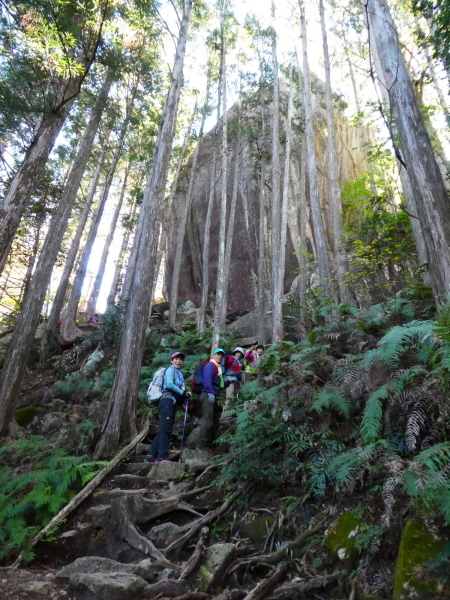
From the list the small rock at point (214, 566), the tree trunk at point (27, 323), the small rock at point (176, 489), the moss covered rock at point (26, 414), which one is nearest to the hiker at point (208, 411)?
the small rock at point (176, 489)

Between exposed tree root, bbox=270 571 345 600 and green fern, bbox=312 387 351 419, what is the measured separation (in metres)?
1.23

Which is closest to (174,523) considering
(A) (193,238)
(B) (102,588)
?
(B) (102,588)

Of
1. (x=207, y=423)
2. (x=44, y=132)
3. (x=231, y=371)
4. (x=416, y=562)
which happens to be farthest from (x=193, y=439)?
(x=44, y=132)

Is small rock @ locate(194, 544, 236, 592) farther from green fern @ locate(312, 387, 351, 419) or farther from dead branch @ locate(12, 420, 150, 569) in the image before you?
dead branch @ locate(12, 420, 150, 569)

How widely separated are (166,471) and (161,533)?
4.29 ft

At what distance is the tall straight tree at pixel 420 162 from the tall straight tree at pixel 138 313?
477 cm

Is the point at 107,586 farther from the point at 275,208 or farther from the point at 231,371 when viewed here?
the point at 275,208

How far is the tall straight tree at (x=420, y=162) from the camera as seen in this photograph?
461 cm

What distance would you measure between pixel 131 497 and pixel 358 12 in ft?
64.6

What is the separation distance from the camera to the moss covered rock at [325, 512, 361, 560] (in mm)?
2564

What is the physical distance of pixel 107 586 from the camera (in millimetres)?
2938

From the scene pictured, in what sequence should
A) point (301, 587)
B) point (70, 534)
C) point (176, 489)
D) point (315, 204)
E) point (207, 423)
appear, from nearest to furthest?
1. point (301, 587)
2. point (70, 534)
3. point (176, 489)
4. point (207, 423)
5. point (315, 204)

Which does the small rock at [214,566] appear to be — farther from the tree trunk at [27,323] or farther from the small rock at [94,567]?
the tree trunk at [27,323]

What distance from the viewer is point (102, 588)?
2.94m
